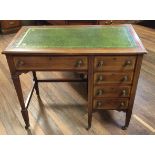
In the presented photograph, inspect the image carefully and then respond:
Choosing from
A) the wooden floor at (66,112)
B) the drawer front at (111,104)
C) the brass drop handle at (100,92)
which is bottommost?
the wooden floor at (66,112)

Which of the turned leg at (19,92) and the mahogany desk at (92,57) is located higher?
the mahogany desk at (92,57)

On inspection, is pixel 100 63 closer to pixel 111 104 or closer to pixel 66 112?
pixel 111 104

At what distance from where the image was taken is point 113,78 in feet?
4.43

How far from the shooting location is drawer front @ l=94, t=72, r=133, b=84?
4.33ft

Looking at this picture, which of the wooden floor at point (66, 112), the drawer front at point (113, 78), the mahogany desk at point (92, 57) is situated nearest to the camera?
the mahogany desk at point (92, 57)

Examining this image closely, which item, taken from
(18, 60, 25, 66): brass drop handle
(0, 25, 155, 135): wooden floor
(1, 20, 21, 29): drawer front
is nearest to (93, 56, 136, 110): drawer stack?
(0, 25, 155, 135): wooden floor

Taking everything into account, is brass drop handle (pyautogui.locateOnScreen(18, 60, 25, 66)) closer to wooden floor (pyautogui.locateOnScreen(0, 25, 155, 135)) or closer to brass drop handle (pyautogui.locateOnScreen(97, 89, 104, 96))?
brass drop handle (pyautogui.locateOnScreen(97, 89, 104, 96))

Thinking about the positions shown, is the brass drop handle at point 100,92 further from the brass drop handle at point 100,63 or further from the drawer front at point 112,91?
the brass drop handle at point 100,63

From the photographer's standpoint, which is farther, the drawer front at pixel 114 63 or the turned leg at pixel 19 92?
the turned leg at pixel 19 92

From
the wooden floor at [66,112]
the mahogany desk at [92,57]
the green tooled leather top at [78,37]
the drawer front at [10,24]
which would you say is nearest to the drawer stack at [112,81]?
the mahogany desk at [92,57]

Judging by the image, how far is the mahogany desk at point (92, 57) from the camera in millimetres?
1212

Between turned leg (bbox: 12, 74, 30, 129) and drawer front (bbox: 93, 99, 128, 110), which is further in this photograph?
drawer front (bbox: 93, 99, 128, 110)
